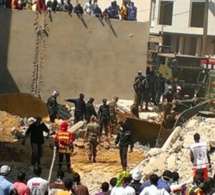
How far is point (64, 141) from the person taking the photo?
19266 mm

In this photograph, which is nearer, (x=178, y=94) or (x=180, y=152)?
(x=180, y=152)

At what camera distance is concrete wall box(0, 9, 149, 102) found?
33094 mm

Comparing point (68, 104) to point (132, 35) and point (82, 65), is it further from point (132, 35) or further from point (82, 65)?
point (132, 35)

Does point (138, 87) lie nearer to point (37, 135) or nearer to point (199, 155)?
point (37, 135)

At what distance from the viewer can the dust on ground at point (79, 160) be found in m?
19.4

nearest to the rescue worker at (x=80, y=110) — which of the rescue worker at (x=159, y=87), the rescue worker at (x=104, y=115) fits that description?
the rescue worker at (x=104, y=115)

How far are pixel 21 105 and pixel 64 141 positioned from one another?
33.4 feet

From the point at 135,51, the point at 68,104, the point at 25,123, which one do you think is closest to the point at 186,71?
the point at 135,51

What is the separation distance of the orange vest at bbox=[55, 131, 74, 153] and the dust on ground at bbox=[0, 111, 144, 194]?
0.72m

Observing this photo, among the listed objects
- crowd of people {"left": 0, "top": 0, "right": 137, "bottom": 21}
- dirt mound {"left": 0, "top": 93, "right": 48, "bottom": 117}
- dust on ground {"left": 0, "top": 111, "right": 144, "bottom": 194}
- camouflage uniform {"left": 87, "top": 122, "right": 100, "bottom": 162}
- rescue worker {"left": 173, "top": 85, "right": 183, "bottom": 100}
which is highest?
crowd of people {"left": 0, "top": 0, "right": 137, "bottom": 21}

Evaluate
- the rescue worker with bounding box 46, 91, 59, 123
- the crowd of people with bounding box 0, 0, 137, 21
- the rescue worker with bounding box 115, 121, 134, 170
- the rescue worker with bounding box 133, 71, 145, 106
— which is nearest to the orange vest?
the rescue worker with bounding box 115, 121, 134, 170

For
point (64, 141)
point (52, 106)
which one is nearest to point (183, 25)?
point (52, 106)

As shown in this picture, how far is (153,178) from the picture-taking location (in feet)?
41.2

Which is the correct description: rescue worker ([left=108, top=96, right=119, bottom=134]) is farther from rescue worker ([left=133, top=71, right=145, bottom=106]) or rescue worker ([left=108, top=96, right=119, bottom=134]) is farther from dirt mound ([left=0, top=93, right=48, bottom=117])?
rescue worker ([left=133, top=71, right=145, bottom=106])
